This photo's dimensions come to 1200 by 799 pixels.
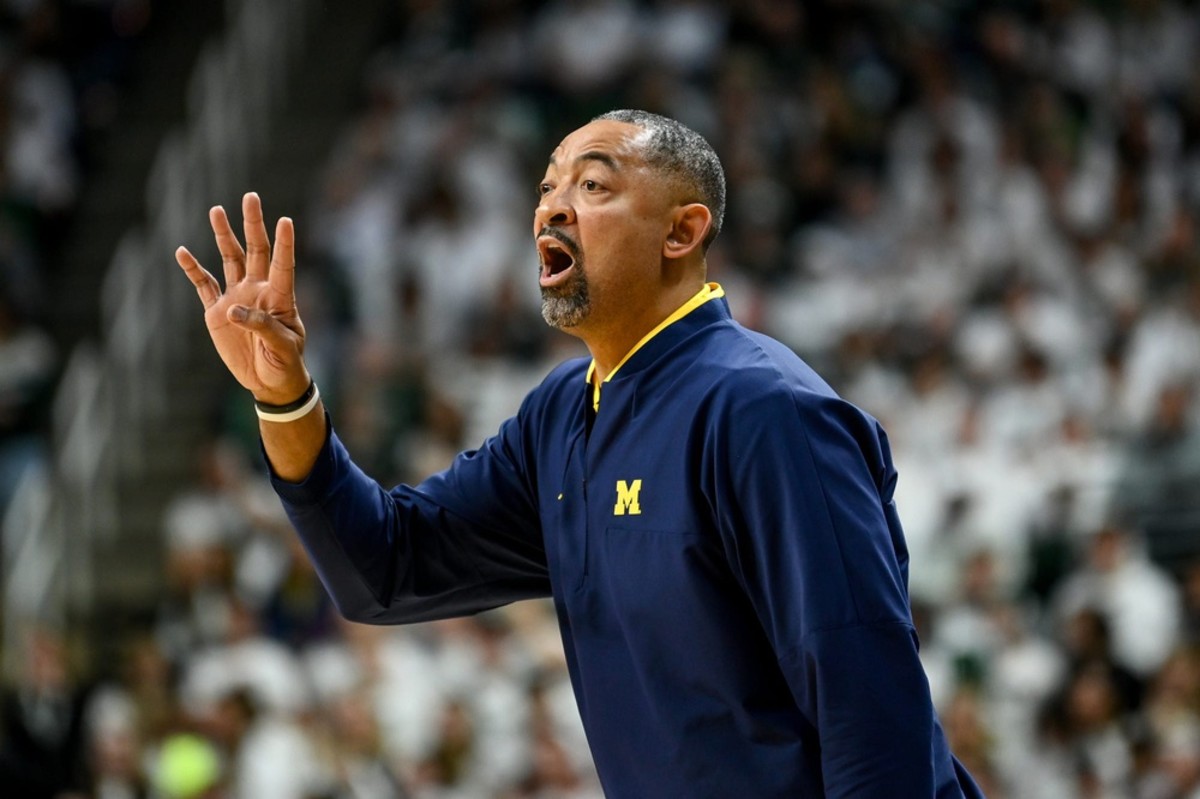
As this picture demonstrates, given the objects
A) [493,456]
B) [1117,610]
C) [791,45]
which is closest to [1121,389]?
[1117,610]

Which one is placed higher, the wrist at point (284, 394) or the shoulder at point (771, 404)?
the wrist at point (284, 394)

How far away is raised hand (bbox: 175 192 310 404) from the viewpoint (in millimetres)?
3590

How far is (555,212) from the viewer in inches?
140

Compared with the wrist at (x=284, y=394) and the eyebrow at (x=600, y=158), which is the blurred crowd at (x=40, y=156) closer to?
the wrist at (x=284, y=394)

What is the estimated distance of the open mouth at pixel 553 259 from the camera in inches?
140

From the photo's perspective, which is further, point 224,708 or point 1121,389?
point 1121,389

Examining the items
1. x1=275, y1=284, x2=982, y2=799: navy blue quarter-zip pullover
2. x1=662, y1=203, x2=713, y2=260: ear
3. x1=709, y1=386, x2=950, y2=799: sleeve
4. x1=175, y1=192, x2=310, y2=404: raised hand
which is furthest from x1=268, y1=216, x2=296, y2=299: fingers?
x1=709, y1=386, x2=950, y2=799: sleeve

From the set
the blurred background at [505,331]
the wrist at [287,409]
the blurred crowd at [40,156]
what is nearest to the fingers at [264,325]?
the wrist at [287,409]

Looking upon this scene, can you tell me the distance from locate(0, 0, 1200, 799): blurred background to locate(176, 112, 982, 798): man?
18.5ft

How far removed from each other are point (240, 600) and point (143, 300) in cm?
A: 325

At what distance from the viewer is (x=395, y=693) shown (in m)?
10.2

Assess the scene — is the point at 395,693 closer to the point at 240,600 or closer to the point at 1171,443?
the point at 240,600

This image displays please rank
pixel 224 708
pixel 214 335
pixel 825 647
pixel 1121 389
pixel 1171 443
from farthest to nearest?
pixel 1121 389, pixel 1171 443, pixel 224 708, pixel 214 335, pixel 825 647

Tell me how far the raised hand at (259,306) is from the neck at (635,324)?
0.57 meters
